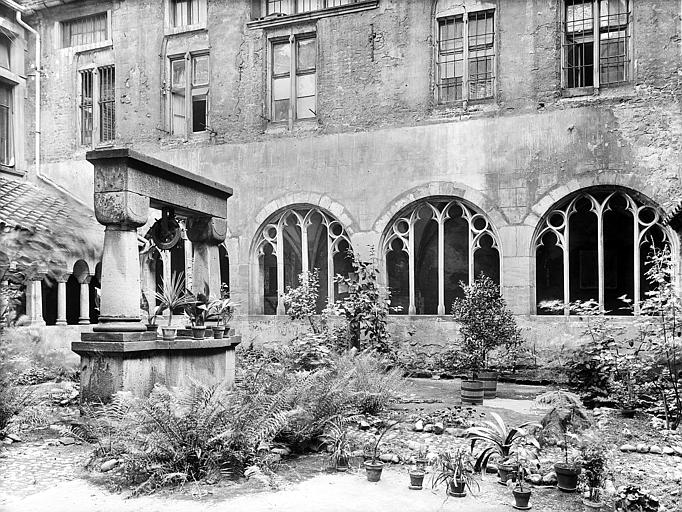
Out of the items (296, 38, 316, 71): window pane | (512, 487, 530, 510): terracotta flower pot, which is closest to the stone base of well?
(512, 487, 530, 510): terracotta flower pot

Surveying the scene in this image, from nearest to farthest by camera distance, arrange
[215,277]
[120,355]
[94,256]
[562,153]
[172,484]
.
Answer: [94,256] < [172,484] < [120,355] < [215,277] < [562,153]

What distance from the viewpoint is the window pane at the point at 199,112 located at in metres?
15.8

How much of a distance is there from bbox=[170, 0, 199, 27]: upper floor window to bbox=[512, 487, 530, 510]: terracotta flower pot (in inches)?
551

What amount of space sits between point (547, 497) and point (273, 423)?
86.0 inches

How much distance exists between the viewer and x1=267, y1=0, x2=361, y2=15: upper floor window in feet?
48.3

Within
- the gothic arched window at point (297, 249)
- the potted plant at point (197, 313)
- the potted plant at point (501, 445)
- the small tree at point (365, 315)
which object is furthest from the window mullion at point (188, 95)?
the potted plant at point (501, 445)

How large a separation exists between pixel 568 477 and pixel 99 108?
14.9 m

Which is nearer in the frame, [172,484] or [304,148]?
[172,484]

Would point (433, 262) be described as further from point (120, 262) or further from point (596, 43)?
point (120, 262)

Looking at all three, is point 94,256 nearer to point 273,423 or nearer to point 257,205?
point 273,423

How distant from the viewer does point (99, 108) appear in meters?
16.6

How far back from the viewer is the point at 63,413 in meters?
7.52

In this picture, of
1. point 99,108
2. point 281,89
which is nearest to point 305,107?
point 281,89

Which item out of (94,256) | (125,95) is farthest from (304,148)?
(94,256)
